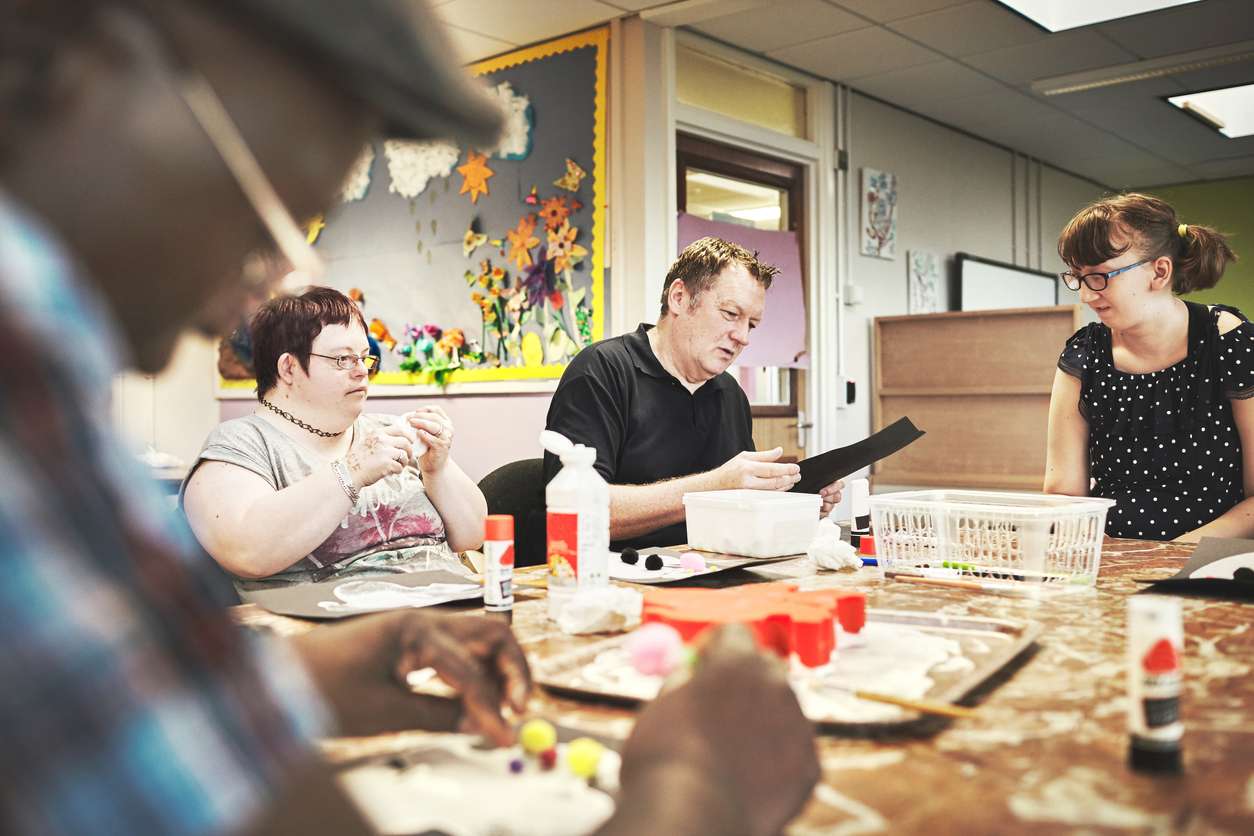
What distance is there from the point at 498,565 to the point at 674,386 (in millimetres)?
1308

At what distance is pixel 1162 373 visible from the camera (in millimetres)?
2348

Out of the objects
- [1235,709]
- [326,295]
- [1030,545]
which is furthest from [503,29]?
[1235,709]

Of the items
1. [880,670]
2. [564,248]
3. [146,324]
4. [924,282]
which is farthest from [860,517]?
[924,282]

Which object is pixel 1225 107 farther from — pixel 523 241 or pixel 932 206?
pixel 523 241

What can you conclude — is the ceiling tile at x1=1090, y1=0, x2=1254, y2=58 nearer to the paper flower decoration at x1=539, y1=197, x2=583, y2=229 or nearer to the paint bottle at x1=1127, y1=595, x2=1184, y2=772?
the paper flower decoration at x1=539, y1=197, x2=583, y2=229

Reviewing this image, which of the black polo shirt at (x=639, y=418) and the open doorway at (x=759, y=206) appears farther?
the open doorway at (x=759, y=206)

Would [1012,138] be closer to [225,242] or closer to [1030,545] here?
[1030,545]

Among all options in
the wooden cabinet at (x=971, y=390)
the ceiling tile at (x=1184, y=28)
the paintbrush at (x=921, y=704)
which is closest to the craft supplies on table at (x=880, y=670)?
the paintbrush at (x=921, y=704)

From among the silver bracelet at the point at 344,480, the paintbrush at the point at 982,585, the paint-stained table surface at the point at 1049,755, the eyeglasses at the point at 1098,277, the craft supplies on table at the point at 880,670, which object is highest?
the eyeglasses at the point at 1098,277

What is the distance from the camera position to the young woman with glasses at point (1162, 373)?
2285 mm

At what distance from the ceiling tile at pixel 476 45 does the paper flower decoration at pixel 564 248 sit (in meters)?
0.82

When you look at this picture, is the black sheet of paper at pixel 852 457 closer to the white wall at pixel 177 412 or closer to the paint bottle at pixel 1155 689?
the paint bottle at pixel 1155 689

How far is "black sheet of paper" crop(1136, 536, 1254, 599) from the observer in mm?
1480

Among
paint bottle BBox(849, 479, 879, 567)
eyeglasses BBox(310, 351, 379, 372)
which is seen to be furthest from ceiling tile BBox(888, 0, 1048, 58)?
eyeglasses BBox(310, 351, 379, 372)
